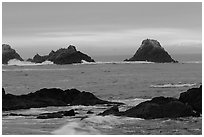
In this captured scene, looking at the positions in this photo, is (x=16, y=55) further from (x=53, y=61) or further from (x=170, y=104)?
(x=170, y=104)

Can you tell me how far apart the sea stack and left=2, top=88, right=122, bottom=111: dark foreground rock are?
8506 cm

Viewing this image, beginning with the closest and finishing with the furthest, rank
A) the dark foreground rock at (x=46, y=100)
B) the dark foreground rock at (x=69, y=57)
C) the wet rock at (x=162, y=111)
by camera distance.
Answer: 1. the wet rock at (x=162, y=111)
2. the dark foreground rock at (x=46, y=100)
3. the dark foreground rock at (x=69, y=57)

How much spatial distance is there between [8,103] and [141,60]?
9229 centimetres

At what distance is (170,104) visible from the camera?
18.2 meters

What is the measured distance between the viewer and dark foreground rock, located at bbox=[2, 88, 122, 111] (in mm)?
21781

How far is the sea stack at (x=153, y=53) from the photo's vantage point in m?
109

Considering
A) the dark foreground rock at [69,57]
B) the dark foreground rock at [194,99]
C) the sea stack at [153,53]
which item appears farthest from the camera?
the sea stack at [153,53]

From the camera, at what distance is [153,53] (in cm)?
11212

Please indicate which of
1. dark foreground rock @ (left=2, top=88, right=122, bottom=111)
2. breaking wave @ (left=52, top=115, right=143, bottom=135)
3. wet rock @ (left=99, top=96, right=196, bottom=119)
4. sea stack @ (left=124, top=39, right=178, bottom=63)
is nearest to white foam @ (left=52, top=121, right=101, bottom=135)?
breaking wave @ (left=52, top=115, right=143, bottom=135)

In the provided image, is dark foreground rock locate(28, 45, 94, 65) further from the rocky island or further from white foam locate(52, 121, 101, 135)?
white foam locate(52, 121, 101, 135)

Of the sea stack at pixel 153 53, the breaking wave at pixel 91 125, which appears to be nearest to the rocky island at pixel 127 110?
the breaking wave at pixel 91 125

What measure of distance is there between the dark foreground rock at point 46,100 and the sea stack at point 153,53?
→ 8506cm

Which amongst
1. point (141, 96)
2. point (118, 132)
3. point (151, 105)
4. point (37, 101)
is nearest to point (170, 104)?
point (151, 105)

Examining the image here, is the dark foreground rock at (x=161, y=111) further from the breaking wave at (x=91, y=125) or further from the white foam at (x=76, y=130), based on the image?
the white foam at (x=76, y=130)
